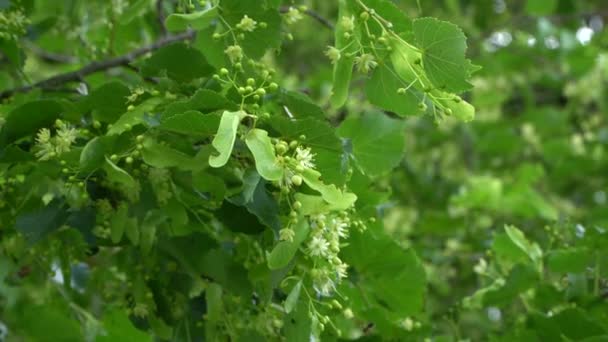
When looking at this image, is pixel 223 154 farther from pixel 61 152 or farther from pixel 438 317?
pixel 438 317

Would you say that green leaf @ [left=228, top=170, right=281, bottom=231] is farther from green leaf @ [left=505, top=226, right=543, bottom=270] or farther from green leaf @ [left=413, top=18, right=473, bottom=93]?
green leaf @ [left=505, top=226, right=543, bottom=270]

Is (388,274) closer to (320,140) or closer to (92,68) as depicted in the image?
(320,140)

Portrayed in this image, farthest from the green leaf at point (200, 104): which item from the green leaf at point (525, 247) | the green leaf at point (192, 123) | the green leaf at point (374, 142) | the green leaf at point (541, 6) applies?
the green leaf at point (541, 6)

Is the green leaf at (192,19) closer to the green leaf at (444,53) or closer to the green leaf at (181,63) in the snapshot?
the green leaf at (181,63)

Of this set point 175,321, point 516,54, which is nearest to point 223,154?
point 175,321

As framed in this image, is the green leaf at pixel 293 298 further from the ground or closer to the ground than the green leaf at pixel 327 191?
closer to the ground

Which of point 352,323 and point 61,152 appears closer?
point 61,152
